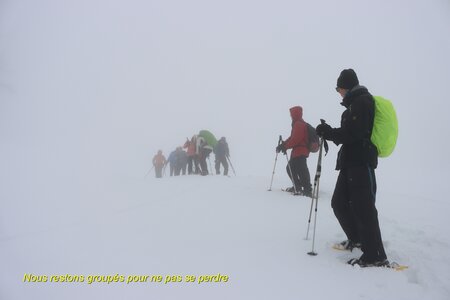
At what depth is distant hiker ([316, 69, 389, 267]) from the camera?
151 inches

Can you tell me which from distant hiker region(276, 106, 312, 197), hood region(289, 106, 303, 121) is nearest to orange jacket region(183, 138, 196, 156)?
distant hiker region(276, 106, 312, 197)

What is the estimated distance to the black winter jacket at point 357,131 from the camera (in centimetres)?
385

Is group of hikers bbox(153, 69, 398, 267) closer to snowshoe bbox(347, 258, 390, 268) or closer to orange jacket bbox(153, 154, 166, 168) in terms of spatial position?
snowshoe bbox(347, 258, 390, 268)

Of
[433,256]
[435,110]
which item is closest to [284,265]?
[433,256]

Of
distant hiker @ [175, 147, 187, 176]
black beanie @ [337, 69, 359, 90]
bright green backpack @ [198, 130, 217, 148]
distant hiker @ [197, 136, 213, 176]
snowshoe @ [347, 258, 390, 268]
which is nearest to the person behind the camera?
snowshoe @ [347, 258, 390, 268]

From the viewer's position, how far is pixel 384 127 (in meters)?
3.93

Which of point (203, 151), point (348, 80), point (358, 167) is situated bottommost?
point (203, 151)

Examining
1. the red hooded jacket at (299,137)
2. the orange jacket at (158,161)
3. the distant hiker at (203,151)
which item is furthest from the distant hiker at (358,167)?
the orange jacket at (158,161)

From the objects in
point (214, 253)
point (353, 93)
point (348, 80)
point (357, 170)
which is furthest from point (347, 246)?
point (348, 80)

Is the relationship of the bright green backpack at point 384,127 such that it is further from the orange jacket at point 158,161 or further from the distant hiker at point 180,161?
the orange jacket at point 158,161

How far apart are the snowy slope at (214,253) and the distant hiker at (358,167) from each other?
1.00 feet

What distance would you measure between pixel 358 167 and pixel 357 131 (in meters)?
0.44

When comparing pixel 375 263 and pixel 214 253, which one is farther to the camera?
pixel 214 253

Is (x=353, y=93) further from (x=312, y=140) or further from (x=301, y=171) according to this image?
(x=301, y=171)
